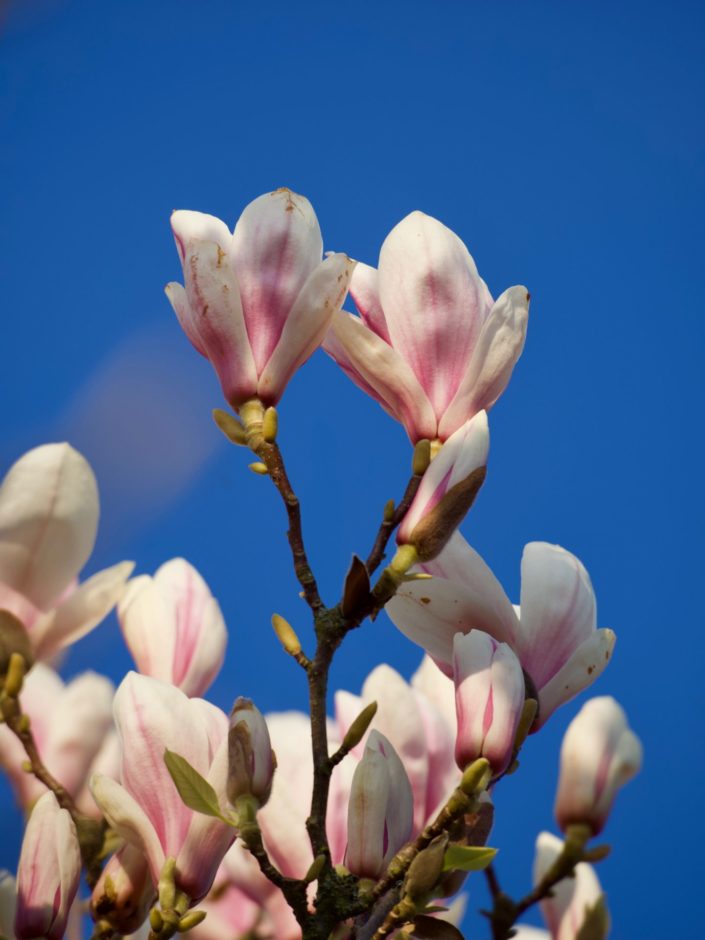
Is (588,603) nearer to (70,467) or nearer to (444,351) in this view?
(444,351)

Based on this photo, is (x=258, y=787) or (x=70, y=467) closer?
(x=258, y=787)

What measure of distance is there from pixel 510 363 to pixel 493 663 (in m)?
0.16

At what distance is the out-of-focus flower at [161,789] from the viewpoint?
52 centimetres

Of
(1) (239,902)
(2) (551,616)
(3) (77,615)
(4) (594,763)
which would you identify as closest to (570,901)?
(4) (594,763)

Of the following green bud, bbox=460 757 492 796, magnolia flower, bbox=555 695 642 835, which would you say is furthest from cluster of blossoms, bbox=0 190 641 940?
magnolia flower, bbox=555 695 642 835

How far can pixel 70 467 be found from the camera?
1.94 ft

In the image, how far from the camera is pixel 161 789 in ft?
1.74

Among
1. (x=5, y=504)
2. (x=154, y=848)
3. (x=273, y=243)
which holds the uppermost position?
(x=273, y=243)

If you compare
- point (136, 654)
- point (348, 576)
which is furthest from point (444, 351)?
point (136, 654)

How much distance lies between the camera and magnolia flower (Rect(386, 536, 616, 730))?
0.57m

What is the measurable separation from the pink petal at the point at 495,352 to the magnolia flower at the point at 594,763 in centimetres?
33

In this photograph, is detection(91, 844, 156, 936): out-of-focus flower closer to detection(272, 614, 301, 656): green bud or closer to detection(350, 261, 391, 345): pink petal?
detection(272, 614, 301, 656): green bud

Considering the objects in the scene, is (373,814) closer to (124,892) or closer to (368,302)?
(124,892)

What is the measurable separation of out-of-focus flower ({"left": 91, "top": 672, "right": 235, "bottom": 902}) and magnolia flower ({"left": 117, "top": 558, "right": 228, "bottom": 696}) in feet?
0.41
